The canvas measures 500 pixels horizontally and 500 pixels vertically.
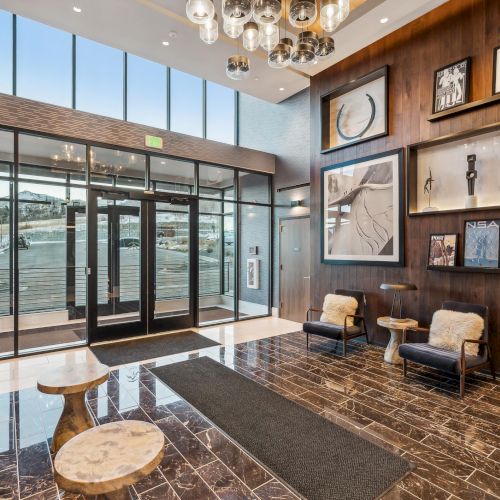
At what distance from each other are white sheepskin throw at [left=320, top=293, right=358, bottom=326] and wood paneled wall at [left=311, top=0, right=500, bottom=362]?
0.41 m

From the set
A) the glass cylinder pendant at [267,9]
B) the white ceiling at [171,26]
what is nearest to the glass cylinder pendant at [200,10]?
the glass cylinder pendant at [267,9]

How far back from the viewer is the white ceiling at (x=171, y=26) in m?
4.20

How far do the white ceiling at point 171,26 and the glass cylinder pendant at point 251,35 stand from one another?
1382 millimetres

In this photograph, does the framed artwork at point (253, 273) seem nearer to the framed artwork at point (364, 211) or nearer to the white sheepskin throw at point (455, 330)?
the framed artwork at point (364, 211)

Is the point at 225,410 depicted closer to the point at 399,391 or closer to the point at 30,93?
the point at 399,391

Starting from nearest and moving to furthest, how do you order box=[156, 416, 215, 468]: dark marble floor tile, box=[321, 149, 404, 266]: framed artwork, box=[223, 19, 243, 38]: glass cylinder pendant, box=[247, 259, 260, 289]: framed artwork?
box=[156, 416, 215, 468]: dark marble floor tile, box=[223, 19, 243, 38]: glass cylinder pendant, box=[321, 149, 404, 266]: framed artwork, box=[247, 259, 260, 289]: framed artwork

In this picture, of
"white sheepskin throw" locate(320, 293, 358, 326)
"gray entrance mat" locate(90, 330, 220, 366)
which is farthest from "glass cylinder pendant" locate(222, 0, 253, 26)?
"gray entrance mat" locate(90, 330, 220, 366)

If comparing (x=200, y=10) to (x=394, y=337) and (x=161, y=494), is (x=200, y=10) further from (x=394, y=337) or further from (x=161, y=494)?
(x=394, y=337)

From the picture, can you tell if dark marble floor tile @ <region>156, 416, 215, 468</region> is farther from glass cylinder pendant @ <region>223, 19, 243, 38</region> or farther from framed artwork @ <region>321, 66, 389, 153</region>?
framed artwork @ <region>321, 66, 389, 153</region>

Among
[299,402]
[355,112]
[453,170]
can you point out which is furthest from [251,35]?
[299,402]

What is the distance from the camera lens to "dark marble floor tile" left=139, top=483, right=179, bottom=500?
6.75 feet

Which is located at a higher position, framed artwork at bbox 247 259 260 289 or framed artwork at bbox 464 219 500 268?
framed artwork at bbox 464 219 500 268

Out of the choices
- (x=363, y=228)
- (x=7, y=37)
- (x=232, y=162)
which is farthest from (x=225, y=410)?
(x=7, y=37)

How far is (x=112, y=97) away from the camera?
6.39m
